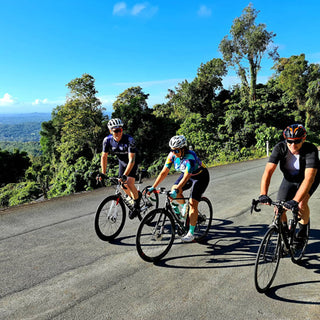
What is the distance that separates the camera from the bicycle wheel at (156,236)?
393 cm

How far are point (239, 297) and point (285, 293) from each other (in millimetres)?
625

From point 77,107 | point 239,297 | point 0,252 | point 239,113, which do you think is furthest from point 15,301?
point 77,107

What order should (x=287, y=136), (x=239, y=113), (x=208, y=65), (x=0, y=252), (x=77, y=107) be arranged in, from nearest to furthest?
(x=287, y=136) < (x=0, y=252) < (x=239, y=113) < (x=77, y=107) < (x=208, y=65)

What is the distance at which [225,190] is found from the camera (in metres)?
8.52

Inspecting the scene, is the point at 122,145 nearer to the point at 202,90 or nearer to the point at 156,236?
the point at 156,236

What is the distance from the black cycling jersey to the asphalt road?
143 cm

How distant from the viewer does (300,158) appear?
3.50 m

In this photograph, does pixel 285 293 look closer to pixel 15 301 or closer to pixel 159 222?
pixel 159 222

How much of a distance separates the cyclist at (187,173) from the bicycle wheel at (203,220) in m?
0.41

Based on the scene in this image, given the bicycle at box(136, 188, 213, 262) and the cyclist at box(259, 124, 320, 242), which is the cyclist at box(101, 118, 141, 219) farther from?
the cyclist at box(259, 124, 320, 242)

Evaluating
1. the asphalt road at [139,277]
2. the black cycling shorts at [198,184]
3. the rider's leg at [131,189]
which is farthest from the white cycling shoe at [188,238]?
the rider's leg at [131,189]

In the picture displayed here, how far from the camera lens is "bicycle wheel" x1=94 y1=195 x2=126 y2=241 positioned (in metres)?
4.68

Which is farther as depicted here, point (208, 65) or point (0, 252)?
point (208, 65)

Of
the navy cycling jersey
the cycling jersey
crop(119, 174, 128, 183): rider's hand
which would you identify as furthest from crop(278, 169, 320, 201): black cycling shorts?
the navy cycling jersey
